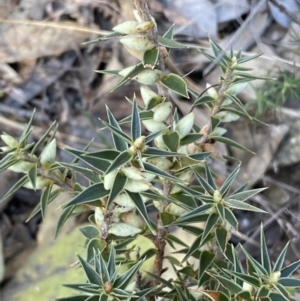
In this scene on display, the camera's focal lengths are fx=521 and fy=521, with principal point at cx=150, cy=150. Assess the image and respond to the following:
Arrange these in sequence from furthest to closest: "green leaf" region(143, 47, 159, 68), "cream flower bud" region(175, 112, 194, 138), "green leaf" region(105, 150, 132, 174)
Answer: "cream flower bud" region(175, 112, 194, 138)
"green leaf" region(143, 47, 159, 68)
"green leaf" region(105, 150, 132, 174)

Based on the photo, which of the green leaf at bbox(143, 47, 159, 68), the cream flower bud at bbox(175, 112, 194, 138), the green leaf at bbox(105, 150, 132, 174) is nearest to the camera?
the green leaf at bbox(105, 150, 132, 174)

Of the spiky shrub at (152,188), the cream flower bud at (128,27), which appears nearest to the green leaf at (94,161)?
the spiky shrub at (152,188)

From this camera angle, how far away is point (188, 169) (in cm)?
102

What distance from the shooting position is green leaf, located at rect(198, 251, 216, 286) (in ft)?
3.27

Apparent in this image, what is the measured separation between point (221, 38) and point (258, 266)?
1682 mm

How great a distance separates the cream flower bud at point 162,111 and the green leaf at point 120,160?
0.16 meters

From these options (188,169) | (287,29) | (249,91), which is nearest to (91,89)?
(249,91)

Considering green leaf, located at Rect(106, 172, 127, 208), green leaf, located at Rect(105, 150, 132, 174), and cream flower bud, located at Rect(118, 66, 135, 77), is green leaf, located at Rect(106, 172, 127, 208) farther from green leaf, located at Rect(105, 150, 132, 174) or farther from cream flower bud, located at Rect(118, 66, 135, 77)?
cream flower bud, located at Rect(118, 66, 135, 77)

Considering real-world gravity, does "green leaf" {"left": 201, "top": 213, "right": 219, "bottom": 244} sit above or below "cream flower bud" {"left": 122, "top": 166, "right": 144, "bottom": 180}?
below

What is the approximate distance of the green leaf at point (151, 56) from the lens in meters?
0.88

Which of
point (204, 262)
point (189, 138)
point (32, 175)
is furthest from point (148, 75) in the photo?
point (204, 262)

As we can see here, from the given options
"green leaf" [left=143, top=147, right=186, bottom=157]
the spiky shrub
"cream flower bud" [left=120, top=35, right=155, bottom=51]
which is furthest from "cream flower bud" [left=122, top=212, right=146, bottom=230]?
"cream flower bud" [left=120, top=35, right=155, bottom=51]

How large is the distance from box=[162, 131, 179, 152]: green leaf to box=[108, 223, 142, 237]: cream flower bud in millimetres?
161

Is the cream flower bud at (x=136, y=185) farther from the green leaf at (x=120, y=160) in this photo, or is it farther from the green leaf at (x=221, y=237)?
the green leaf at (x=221, y=237)
